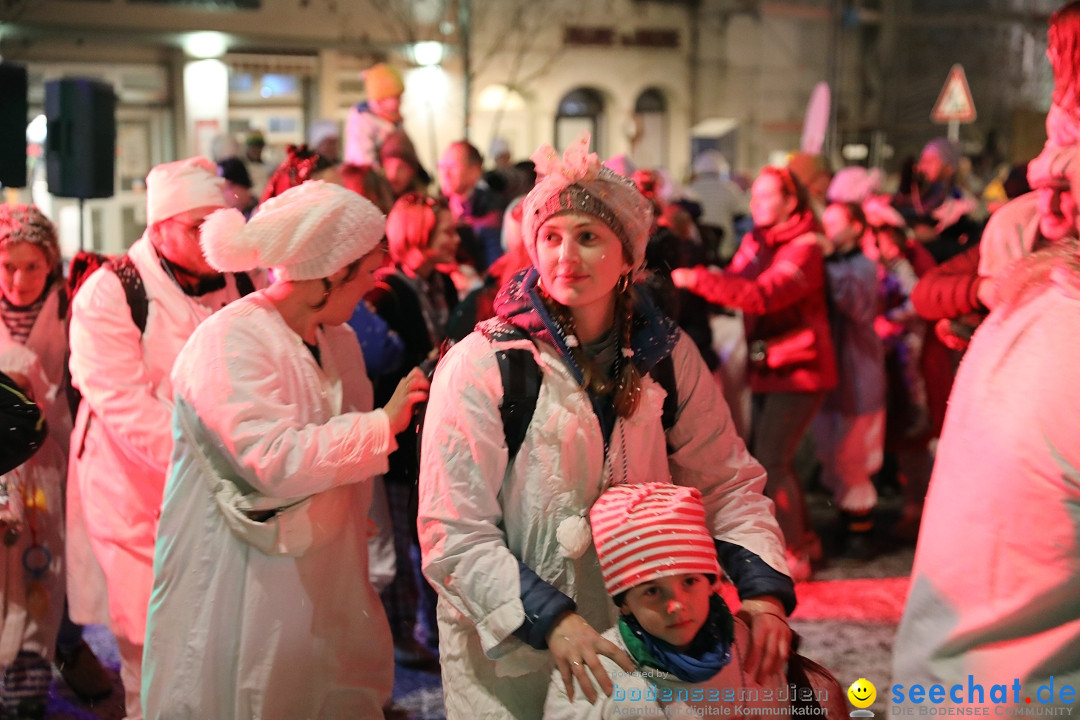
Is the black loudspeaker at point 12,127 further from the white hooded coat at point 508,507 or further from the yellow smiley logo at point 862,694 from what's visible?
the yellow smiley logo at point 862,694

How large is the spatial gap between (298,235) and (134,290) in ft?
3.54

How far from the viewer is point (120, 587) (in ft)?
13.1

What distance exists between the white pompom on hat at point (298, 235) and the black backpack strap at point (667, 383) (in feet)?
3.46

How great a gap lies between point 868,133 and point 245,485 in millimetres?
22519

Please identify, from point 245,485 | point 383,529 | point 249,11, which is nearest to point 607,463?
point 245,485

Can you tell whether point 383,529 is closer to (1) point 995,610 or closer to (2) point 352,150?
(1) point 995,610

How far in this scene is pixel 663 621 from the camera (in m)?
2.42

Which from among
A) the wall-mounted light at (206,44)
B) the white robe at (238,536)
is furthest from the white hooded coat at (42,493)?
the wall-mounted light at (206,44)

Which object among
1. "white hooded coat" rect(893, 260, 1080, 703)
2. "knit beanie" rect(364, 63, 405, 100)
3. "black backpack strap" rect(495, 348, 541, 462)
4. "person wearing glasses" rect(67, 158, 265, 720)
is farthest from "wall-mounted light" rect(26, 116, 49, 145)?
"white hooded coat" rect(893, 260, 1080, 703)

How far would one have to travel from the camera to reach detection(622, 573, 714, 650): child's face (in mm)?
2416

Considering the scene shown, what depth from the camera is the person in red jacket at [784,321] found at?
5.92 metres

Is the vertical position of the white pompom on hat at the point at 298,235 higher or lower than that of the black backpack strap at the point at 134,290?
higher

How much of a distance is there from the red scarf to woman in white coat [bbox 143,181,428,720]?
326 centimetres

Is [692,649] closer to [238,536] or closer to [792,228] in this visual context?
[238,536]
